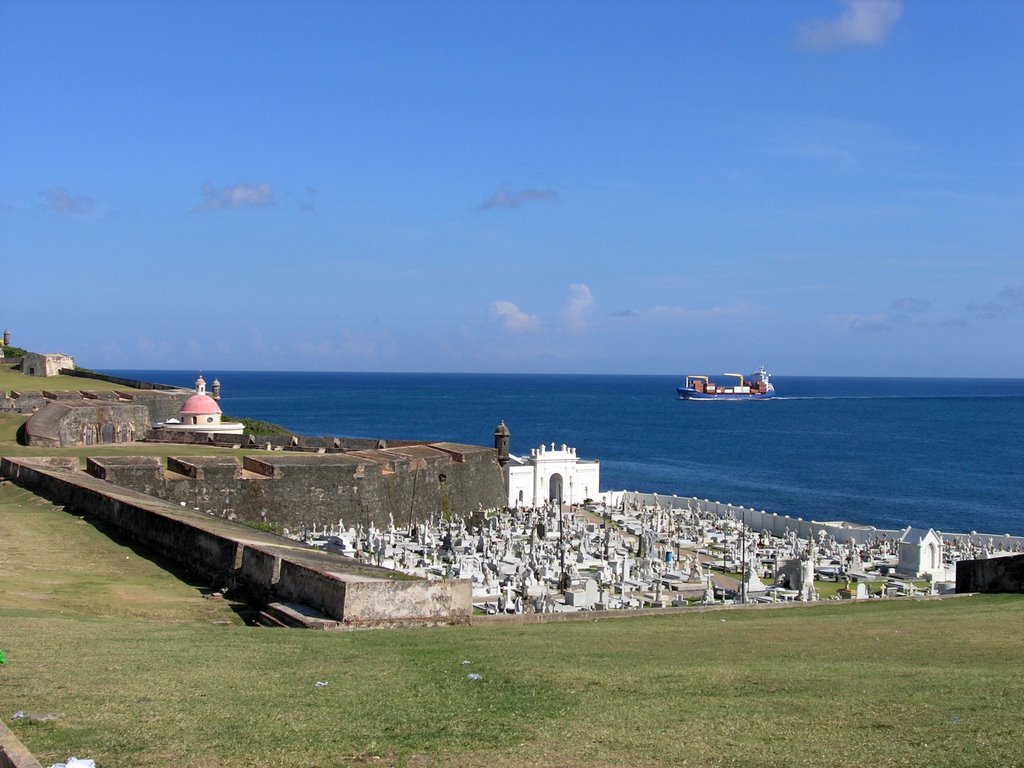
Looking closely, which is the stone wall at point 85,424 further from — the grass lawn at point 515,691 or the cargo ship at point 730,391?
the cargo ship at point 730,391

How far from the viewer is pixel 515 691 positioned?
7.62 m

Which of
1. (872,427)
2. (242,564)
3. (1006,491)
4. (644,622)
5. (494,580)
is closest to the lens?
(644,622)

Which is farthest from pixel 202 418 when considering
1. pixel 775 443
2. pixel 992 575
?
pixel 775 443

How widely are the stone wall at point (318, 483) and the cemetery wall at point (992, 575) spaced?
17.2 m

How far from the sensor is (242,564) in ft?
45.6

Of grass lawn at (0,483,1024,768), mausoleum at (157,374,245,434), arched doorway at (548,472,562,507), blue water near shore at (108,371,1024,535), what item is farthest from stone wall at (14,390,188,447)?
blue water near shore at (108,371,1024,535)

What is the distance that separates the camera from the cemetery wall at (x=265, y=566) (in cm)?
1120

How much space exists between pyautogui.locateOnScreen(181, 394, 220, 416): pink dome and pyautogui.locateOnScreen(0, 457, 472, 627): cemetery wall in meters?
16.8

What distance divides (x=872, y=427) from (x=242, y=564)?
114310 millimetres

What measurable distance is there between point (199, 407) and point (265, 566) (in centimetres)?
2650

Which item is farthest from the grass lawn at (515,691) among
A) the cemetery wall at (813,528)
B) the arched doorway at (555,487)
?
the arched doorway at (555,487)

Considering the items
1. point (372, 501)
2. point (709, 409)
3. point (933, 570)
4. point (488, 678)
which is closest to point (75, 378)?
point (372, 501)

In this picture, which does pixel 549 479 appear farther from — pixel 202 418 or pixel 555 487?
pixel 202 418

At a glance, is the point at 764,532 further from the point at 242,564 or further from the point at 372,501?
the point at 242,564
